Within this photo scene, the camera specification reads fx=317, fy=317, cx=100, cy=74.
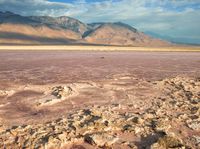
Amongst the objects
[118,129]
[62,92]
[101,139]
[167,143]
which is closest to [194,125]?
[167,143]

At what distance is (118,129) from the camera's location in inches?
309

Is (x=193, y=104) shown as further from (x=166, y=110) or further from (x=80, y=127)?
(x=80, y=127)

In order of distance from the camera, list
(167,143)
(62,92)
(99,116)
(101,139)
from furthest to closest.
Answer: (62,92)
(99,116)
(101,139)
(167,143)

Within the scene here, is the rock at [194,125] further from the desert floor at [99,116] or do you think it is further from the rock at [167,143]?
the rock at [167,143]

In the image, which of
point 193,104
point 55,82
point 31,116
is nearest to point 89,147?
point 31,116

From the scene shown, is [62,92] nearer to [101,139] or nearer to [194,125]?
[101,139]

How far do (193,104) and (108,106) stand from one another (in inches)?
113

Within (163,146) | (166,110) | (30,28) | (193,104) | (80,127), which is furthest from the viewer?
(30,28)

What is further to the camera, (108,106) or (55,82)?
(55,82)

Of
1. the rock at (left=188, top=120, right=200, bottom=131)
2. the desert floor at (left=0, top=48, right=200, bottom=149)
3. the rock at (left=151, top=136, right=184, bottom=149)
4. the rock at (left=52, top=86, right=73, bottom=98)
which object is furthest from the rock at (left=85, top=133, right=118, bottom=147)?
the rock at (left=52, top=86, right=73, bottom=98)

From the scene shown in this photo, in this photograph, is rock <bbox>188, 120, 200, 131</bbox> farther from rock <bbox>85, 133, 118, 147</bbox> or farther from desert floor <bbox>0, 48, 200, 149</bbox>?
rock <bbox>85, 133, 118, 147</bbox>

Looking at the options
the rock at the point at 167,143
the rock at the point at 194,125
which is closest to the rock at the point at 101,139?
the rock at the point at 167,143

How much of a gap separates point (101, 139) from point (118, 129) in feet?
3.11

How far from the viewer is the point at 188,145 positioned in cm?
685
